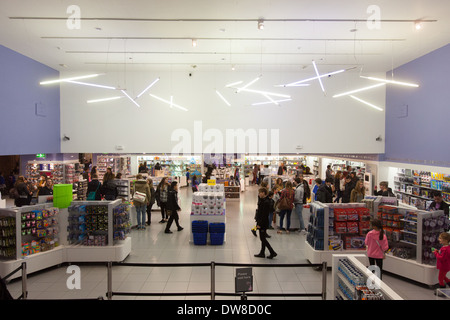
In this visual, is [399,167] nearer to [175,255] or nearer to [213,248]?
[213,248]

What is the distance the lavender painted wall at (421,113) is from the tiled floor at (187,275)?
4.74m

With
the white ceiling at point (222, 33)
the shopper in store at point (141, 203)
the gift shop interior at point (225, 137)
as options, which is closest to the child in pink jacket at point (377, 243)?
the gift shop interior at point (225, 137)

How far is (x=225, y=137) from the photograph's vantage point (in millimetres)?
11609

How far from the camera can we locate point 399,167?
10.7 metres

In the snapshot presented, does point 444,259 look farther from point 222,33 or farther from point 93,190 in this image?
point 93,190

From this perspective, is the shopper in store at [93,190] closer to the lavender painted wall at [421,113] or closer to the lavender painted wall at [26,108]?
the lavender painted wall at [26,108]

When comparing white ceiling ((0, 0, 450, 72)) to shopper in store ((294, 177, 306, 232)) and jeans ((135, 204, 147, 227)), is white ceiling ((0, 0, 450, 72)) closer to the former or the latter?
shopper in store ((294, 177, 306, 232))

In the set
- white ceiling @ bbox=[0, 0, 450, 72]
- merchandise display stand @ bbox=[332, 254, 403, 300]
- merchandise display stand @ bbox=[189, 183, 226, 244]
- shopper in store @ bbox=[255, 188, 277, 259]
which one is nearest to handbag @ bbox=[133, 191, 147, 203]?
merchandise display stand @ bbox=[189, 183, 226, 244]

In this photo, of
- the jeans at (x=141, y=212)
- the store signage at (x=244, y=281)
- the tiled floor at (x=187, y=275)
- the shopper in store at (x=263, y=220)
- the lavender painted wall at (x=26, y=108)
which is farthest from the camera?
the jeans at (x=141, y=212)

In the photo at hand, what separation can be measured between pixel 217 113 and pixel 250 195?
607 centimetres

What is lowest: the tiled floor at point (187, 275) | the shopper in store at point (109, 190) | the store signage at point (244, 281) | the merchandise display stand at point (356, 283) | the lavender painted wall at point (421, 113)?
the tiled floor at point (187, 275)

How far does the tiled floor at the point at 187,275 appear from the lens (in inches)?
213

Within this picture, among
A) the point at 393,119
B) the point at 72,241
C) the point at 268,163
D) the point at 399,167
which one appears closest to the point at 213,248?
the point at 72,241

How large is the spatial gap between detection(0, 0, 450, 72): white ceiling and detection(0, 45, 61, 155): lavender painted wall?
0.44m
